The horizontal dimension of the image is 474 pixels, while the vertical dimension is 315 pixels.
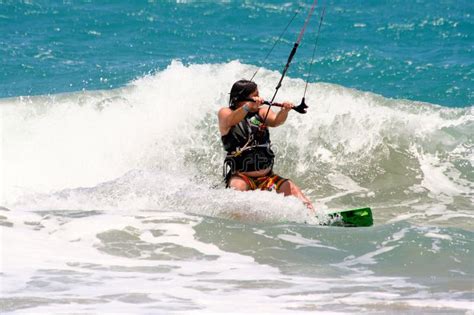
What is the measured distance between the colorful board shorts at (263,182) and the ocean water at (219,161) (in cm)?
24

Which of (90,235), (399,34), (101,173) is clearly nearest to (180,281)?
(90,235)

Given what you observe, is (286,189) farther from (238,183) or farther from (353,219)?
(353,219)

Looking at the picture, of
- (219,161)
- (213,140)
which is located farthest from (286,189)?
(213,140)

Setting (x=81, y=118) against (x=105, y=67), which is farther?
(x=105, y=67)

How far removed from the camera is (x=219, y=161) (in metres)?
12.0

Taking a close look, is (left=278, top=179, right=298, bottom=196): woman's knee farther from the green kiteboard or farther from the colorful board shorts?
the green kiteboard

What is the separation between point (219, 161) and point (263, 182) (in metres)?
3.29

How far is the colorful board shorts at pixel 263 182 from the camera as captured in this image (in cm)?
873

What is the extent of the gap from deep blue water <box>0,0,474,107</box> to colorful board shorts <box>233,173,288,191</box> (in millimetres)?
7198

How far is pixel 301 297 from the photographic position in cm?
599

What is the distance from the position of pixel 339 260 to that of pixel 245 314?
73.6 inches

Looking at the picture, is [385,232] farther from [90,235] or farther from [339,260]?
[90,235]

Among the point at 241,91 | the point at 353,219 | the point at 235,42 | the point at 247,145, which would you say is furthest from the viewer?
the point at 235,42

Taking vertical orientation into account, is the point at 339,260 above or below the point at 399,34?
below
